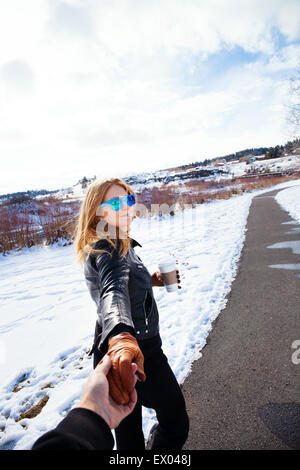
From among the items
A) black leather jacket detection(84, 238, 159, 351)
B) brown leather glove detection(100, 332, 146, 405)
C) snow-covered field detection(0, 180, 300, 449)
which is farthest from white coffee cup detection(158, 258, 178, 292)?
brown leather glove detection(100, 332, 146, 405)

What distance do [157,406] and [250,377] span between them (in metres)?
1.40

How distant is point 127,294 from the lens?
1.29 meters

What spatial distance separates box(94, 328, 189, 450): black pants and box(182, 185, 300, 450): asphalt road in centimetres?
52

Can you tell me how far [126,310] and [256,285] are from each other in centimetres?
416

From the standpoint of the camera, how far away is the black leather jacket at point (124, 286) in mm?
1259

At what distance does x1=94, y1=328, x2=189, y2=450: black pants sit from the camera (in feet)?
4.79

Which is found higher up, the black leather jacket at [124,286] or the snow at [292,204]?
the black leather jacket at [124,286]

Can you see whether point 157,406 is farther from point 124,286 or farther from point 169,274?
point 169,274

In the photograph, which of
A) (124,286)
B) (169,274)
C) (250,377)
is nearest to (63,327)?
(169,274)

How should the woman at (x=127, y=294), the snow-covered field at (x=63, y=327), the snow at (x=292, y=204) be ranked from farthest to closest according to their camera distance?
the snow at (x=292, y=204), the snow-covered field at (x=63, y=327), the woman at (x=127, y=294)

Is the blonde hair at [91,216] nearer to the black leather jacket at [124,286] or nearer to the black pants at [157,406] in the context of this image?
the black leather jacket at [124,286]

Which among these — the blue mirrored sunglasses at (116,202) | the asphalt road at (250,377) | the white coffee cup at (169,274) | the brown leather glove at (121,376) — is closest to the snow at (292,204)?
the asphalt road at (250,377)
